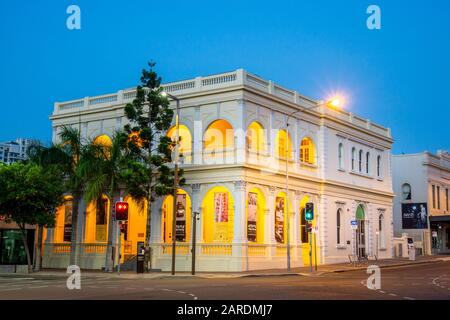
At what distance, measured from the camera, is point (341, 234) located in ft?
159

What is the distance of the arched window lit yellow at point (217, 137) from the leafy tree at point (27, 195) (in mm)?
10162

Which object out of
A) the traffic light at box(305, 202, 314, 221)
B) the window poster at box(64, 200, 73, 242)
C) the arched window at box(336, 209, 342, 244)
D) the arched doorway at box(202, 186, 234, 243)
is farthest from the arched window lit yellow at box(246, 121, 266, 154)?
the window poster at box(64, 200, 73, 242)

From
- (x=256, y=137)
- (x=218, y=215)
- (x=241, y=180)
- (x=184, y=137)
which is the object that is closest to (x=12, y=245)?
(x=184, y=137)

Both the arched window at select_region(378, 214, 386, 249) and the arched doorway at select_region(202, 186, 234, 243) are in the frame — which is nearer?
the arched doorway at select_region(202, 186, 234, 243)

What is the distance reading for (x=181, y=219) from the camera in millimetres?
40375

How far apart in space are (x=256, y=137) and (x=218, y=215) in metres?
5.75

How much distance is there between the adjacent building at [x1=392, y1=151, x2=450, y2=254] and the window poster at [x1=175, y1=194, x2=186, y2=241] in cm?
3503

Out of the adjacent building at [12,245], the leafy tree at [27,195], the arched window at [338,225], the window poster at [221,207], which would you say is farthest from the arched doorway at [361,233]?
the adjacent building at [12,245]

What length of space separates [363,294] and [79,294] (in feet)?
30.6

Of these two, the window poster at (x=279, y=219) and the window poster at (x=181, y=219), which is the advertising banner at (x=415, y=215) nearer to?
the window poster at (x=279, y=219)

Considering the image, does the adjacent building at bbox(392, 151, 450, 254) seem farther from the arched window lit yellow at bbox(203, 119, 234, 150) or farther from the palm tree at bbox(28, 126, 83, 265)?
the palm tree at bbox(28, 126, 83, 265)

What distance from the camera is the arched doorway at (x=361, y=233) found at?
51031 mm

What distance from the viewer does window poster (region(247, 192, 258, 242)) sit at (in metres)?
38.1
